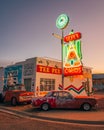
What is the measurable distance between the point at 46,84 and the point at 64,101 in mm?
12738

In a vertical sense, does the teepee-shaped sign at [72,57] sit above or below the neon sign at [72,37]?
below

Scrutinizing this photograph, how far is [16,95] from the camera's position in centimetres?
1850

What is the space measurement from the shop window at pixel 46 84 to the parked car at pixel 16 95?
268 inches

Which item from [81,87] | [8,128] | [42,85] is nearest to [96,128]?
[8,128]

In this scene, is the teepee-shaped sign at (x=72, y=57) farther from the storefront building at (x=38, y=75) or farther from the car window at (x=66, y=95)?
the car window at (x=66, y=95)

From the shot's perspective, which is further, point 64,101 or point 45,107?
point 45,107

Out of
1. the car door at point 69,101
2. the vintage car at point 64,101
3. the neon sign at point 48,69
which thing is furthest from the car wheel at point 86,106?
the neon sign at point 48,69

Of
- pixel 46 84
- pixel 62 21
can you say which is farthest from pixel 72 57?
pixel 46 84

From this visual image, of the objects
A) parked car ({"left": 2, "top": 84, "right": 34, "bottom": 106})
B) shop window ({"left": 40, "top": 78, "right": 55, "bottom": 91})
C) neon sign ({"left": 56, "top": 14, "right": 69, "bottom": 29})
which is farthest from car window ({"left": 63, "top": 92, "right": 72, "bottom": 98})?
shop window ({"left": 40, "top": 78, "right": 55, "bottom": 91})

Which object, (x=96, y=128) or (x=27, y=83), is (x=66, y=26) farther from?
(x=96, y=128)

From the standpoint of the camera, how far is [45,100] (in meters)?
15.0

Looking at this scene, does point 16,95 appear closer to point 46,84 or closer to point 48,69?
point 46,84

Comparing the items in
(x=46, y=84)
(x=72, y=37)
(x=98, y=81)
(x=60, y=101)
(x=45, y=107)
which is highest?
(x=72, y=37)

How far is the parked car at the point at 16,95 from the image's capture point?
1826cm
